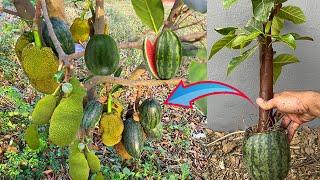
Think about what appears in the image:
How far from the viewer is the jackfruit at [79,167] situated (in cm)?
148

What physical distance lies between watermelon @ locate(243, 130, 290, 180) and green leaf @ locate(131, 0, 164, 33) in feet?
1.46

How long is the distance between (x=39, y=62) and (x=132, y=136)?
0.40 metres

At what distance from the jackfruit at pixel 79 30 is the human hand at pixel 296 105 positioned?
1.81 feet

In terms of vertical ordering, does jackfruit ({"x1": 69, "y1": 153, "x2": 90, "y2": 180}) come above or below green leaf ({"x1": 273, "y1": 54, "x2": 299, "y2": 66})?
below

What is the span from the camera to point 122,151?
5.79 feet

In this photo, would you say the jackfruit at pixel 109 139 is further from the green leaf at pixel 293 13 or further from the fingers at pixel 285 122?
the green leaf at pixel 293 13

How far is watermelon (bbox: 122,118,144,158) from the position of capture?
66.2 inches

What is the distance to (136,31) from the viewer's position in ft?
5.70

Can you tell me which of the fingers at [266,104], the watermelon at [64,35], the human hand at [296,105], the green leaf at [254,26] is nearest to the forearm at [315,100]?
the human hand at [296,105]

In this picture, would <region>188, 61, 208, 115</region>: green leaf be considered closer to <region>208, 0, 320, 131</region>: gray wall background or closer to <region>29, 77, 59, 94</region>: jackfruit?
<region>208, 0, 320, 131</region>: gray wall background

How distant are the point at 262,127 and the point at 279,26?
0.31 metres

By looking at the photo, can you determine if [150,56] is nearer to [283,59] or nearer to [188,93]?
[188,93]

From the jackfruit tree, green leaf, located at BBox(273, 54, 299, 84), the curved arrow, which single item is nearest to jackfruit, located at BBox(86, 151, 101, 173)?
the jackfruit tree

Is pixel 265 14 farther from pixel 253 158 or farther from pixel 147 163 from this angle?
pixel 147 163
